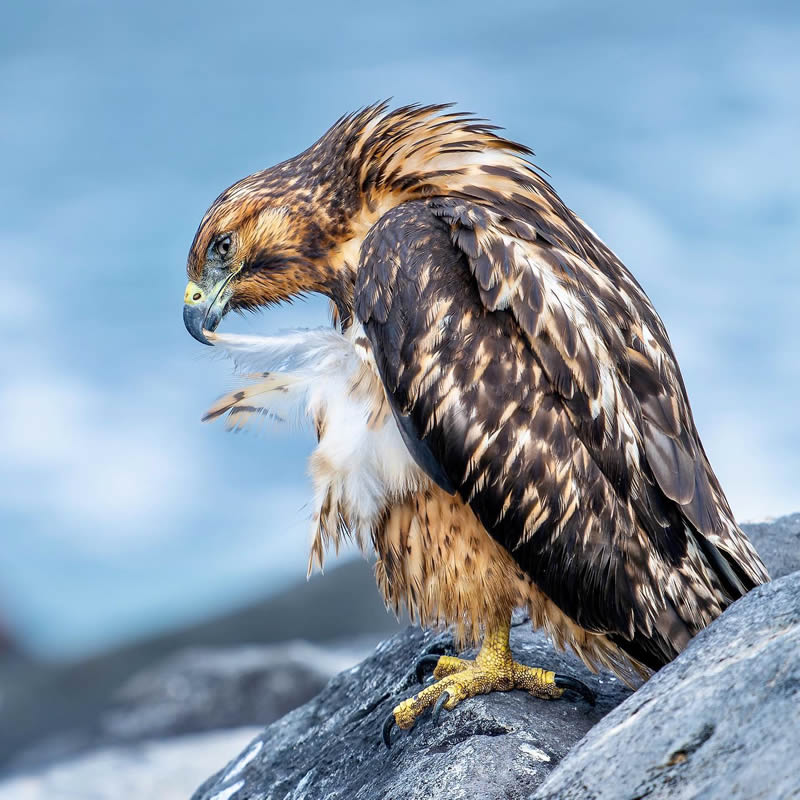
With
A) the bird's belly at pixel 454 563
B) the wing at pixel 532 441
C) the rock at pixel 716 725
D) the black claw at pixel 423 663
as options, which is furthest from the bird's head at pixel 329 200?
the rock at pixel 716 725

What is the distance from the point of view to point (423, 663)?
4.38 metres

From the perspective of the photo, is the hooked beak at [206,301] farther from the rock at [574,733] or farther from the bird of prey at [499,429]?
the rock at [574,733]

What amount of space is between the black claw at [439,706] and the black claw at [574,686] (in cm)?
43

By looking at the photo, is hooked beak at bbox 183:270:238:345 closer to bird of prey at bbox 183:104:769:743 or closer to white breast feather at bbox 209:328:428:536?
white breast feather at bbox 209:328:428:536

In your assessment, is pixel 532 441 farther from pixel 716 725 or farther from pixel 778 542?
pixel 778 542

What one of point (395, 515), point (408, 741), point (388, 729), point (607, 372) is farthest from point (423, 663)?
point (607, 372)

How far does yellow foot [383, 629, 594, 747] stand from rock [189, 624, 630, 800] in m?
0.04

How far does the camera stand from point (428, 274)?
146 inches

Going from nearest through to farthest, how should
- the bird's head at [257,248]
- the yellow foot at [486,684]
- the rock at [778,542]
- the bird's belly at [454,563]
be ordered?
the bird's belly at [454,563] → the yellow foot at [486,684] → the bird's head at [257,248] → the rock at [778,542]

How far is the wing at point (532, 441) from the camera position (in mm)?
3648

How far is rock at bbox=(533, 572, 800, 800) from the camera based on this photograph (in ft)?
7.61

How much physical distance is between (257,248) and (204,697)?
6723 millimetres

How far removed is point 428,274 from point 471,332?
246 millimetres

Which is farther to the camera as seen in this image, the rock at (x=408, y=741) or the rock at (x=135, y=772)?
the rock at (x=135, y=772)
